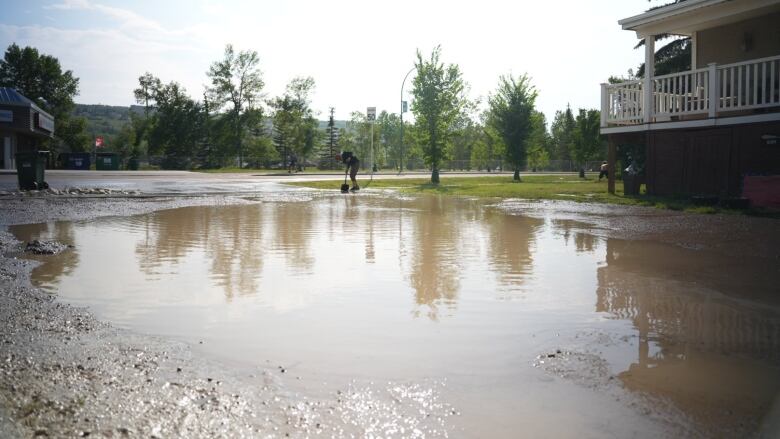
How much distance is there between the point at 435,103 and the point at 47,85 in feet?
225

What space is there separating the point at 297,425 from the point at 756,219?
12.2m

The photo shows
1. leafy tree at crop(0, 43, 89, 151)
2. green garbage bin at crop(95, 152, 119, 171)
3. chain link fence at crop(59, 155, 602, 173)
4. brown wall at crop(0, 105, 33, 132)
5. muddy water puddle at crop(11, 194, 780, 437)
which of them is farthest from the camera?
leafy tree at crop(0, 43, 89, 151)

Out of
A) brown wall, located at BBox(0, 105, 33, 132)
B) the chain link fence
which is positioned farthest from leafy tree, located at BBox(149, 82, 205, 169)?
brown wall, located at BBox(0, 105, 33, 132)

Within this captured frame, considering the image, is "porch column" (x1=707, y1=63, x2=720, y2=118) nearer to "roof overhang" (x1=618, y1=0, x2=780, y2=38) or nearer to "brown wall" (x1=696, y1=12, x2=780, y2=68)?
"roof overhang" (x1=618, y1=0, x2=780, y2=38)

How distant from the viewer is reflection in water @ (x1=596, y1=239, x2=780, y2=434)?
12.2ft

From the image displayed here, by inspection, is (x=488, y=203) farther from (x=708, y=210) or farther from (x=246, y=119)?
(x=246, y=119)

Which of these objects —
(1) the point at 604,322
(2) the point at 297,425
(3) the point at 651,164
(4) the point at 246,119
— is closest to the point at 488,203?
(3) the point at 651,164

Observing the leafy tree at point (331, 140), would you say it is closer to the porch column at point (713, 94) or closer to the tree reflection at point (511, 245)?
the porch column at point (713, 94)

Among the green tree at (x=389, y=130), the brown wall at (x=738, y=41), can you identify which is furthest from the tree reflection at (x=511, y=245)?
the green tree at (x=389, y=130)

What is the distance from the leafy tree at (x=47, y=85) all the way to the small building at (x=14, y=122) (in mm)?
25816

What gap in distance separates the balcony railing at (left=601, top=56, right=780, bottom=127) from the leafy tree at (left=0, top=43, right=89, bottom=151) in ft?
266

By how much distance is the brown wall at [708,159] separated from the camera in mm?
16641

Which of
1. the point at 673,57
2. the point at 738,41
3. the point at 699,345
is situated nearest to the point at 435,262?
the point at 699,345

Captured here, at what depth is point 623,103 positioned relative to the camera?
2178 cm
